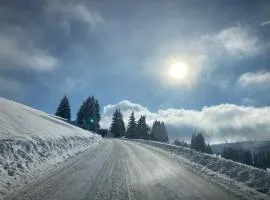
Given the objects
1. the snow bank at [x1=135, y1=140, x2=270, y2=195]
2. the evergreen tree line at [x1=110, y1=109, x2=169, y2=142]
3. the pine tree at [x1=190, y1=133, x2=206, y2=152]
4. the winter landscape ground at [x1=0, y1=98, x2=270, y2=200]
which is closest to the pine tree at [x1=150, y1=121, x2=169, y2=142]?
the evergreen tree line at [x1=110, y1=109, x2=169, y2=142]

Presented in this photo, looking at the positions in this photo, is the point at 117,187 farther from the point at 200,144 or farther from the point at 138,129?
the point at 200,144

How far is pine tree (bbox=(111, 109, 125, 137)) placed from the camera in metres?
105

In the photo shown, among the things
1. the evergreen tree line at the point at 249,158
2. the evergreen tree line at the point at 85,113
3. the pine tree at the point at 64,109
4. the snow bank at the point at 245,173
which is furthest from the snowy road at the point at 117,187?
the evergreen tree line at the point at 249,158

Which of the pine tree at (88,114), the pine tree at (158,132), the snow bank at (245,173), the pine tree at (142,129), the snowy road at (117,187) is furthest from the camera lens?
the pine tree at (158,132)

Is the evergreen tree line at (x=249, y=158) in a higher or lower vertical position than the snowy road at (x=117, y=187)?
higher

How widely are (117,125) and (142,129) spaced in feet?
41.8

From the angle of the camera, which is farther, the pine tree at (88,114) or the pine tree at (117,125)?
the pine tree at (117,125)

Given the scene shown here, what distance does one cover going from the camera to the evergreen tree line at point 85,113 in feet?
285

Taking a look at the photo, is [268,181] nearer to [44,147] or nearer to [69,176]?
[69,176]

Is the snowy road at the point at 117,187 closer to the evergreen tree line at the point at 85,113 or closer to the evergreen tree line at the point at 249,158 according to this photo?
the evergreen tree line at the point at 85,113

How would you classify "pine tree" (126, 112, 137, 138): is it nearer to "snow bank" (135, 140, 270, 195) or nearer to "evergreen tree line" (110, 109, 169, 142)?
"evergreen tree line" (110, 109, 169, 142)

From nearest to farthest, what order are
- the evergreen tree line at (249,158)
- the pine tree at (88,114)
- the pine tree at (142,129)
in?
the pine tree at (88,114) → the pine tree at (142,129) → the evergreen tree line at (249,158)

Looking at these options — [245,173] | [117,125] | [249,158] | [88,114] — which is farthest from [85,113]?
[249,158]

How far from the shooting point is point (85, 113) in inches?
3578
